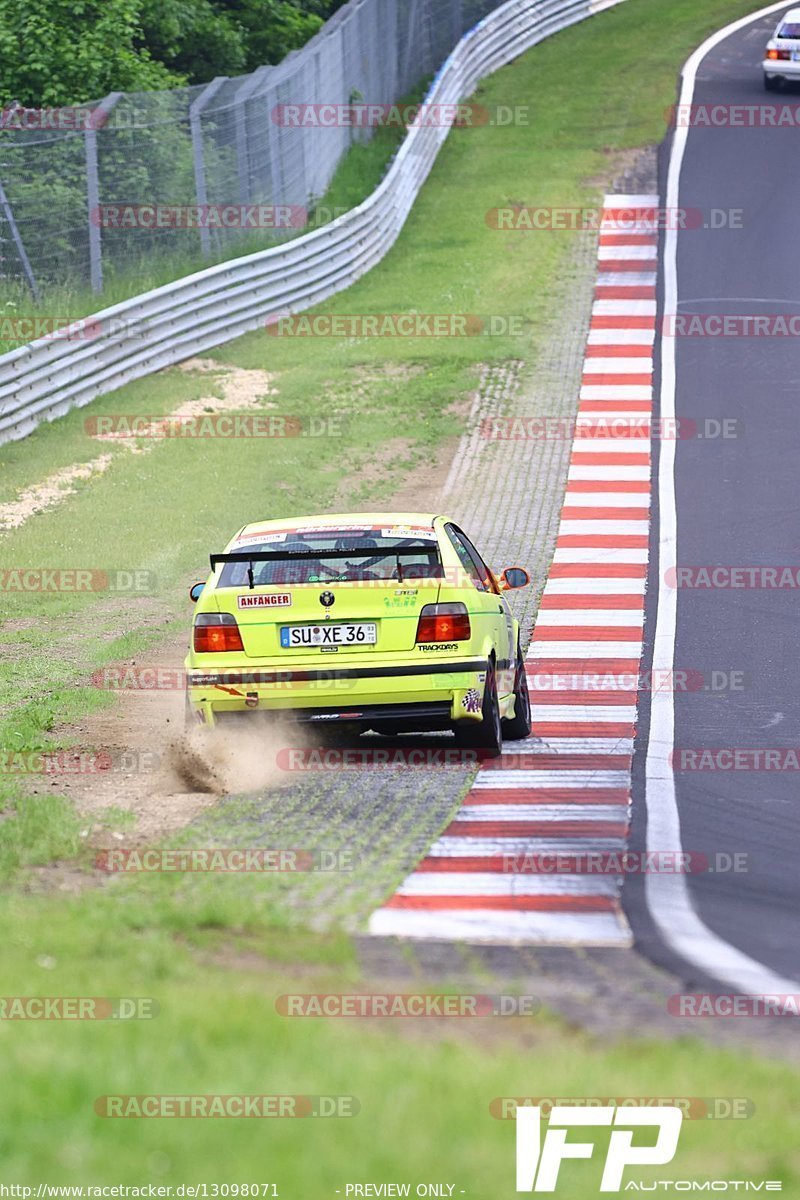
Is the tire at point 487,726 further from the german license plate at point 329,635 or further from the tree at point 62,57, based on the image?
the tree at point 62,57

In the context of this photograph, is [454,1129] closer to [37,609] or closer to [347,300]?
[37,609]

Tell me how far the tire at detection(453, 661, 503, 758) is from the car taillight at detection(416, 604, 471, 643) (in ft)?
0.91

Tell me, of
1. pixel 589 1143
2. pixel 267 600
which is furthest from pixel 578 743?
pixel 589 1143

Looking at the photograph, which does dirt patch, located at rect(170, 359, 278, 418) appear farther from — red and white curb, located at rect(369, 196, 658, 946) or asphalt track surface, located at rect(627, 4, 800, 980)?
asphalt track surface, located at rect(627, 4, 800, 980)

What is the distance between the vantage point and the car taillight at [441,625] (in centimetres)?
1005

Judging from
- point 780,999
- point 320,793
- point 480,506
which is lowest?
point 480,506

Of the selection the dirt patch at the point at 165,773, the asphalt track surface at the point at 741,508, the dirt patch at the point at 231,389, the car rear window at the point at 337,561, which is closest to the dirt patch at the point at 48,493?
the dirt patch at the point at 231,389

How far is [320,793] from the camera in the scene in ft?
31.7

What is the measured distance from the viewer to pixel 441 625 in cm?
1006

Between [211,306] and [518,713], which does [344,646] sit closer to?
[518,713]

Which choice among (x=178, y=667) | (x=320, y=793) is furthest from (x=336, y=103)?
(x=320, y=793)

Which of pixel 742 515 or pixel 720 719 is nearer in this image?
pixel 720 719

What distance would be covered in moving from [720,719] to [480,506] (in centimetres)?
838

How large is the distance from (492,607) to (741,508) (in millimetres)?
9350
